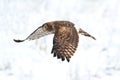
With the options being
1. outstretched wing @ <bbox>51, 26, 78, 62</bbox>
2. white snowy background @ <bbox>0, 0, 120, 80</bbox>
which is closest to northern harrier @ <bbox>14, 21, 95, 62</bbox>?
outstretched wing @ <bbox>51, 26, 78, 62</bbox>

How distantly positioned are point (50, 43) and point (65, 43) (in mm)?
3766

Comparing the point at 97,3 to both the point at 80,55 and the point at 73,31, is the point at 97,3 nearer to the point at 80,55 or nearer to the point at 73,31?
the point at 80,55

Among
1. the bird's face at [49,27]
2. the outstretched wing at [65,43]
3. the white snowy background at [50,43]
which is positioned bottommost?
the outstretched wing at [65,43]

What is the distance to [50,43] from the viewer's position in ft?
19.8

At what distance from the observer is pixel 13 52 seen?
5781 millimetres

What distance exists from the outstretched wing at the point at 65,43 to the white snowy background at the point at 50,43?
2.87 m

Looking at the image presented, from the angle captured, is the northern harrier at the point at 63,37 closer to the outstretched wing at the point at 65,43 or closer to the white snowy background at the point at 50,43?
the outstretched wing at the point at 65,43

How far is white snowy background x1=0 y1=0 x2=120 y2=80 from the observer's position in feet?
17.9

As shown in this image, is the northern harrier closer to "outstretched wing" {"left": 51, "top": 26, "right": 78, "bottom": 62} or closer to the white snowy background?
"outstretched wing" {"left": 51, "top": 26, "right": 78, "bottom": 62}

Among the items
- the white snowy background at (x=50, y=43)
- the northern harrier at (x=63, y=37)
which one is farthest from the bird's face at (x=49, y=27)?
the white snowy background at (x=50, y=43)

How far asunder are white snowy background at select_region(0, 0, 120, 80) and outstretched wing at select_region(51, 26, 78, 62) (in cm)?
287

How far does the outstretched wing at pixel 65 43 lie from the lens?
2231 millimetres

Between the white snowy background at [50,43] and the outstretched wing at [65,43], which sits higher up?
the white snowy background at [50,43]

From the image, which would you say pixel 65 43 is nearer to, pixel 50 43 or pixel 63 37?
pixel 63 37
